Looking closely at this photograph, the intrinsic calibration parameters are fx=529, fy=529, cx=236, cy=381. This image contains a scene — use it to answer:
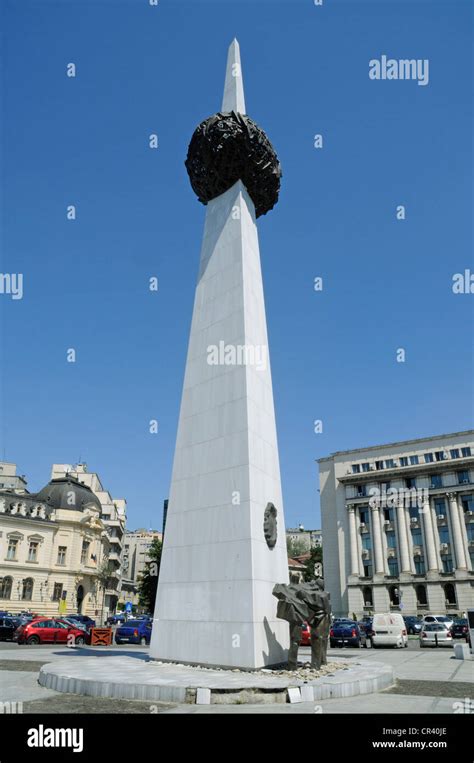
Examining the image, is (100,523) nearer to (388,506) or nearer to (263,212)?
(388,506)

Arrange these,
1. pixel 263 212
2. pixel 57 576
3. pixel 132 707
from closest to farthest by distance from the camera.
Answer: pixel 132 707 → pixel 263 212 → pixel 57 576

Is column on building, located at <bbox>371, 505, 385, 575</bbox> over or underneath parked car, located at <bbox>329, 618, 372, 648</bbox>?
over

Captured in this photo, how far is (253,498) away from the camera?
14586mm

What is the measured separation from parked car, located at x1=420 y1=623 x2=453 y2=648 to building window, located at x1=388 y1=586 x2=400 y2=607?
35.1 metres

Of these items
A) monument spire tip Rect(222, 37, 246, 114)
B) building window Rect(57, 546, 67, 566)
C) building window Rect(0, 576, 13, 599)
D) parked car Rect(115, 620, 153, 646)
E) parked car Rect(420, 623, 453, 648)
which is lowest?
parked car Rect(420, 623, 453, 648)

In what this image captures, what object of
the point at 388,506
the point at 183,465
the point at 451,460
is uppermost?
the point at 451,460

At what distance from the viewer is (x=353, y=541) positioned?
229 feet

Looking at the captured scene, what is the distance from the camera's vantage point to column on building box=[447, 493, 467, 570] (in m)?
60.7

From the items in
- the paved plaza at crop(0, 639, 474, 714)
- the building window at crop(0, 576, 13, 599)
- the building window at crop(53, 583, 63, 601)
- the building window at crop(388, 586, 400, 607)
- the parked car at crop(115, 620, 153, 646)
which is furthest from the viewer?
the building window at crop(388, 586, 400, 607)

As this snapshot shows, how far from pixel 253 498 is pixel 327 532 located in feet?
209

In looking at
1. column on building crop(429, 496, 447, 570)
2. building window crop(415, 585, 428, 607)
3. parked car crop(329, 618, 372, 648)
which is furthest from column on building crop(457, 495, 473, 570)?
parked car crop(329, 618, 372, 648)

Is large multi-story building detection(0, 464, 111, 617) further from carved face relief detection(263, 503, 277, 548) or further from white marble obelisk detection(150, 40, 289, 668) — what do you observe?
carved face relief detection(263, 503, 277, 548)

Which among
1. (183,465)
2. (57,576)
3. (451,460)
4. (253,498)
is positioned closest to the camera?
(253,498)
